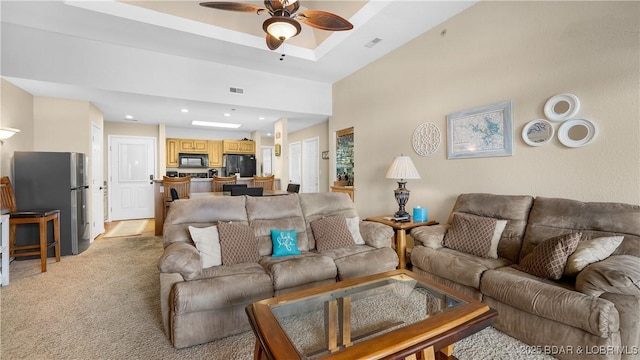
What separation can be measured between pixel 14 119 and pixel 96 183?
1611mm

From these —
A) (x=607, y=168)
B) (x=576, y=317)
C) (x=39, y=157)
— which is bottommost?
(x=576, y=317)

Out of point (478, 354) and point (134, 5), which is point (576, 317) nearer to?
point (478, 354)

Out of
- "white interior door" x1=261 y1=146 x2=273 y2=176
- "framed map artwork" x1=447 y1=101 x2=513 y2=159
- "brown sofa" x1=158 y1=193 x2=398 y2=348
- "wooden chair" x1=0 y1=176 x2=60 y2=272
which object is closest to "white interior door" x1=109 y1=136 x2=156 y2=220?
"wooden chair" x1=0 y1=176 x2=60 y2=272

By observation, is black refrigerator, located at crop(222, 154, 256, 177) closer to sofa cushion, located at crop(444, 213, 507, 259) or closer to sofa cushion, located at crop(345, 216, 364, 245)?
sofa cushion, located at crop(345, 216, 364, 245)

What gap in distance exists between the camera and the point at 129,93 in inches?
157

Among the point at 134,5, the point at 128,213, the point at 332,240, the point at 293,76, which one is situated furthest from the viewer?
the point at 128,213

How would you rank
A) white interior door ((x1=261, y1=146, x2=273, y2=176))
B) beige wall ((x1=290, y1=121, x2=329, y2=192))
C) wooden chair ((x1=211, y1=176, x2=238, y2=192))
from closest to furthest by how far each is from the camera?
1. wooden chair ((x1=211, y1=176, x2=238, y2=192))
2. beige wall ((x1=290, y1=121, x2=329, y2=192))
3. white interior door ((x1=261, y1=146, x2=273, y2=176))

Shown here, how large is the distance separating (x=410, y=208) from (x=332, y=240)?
1664mm

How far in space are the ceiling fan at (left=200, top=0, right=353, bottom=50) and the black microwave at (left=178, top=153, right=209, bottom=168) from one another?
584cm

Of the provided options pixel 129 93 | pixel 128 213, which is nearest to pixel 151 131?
pixel 128 213

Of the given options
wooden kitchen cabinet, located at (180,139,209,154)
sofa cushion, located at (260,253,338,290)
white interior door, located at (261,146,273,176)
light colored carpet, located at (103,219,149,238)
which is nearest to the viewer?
sofa cushion, located at (260,253,338,290)

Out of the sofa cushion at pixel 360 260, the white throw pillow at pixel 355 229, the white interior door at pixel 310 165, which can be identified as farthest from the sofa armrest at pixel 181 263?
the white interior door at pixel 310 165

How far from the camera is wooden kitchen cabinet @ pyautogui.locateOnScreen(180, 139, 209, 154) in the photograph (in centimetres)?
737

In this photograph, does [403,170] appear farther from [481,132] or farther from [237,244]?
[237,244]
